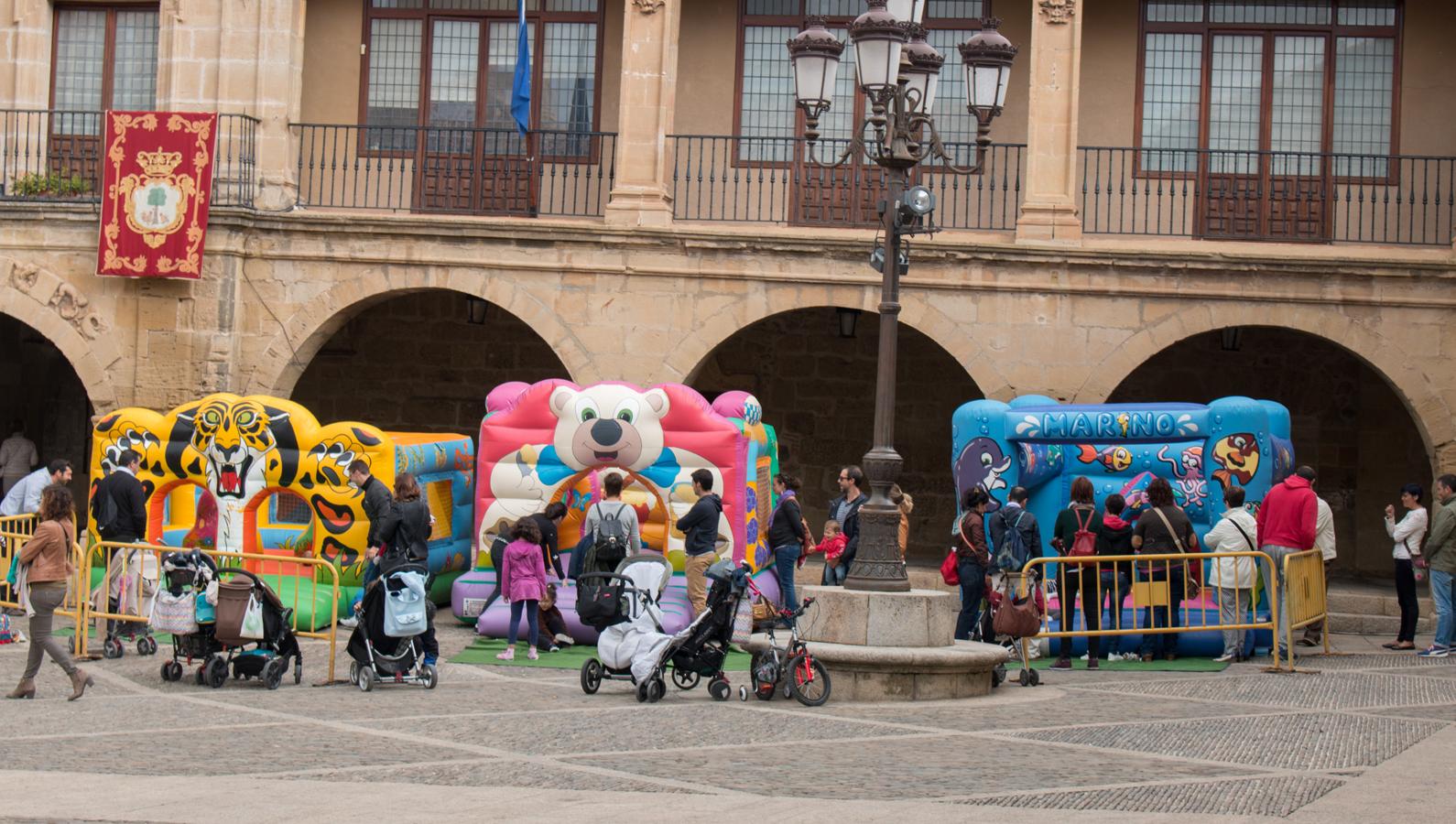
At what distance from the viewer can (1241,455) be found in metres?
16.0

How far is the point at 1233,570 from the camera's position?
47.4 feet

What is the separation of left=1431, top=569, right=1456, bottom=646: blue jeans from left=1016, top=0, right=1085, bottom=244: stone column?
5.15 meters

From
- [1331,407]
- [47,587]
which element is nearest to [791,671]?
[47,587]

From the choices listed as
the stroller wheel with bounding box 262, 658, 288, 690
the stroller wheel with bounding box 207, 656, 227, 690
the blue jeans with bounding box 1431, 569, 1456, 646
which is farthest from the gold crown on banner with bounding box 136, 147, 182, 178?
the blue jeans with bounding box 1431, 569, 1456, 646

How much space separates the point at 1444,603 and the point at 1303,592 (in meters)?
1.69

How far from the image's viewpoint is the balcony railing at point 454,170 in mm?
20484

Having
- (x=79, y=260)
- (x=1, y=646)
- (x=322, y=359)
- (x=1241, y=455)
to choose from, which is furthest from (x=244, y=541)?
(x=1241, y=455)

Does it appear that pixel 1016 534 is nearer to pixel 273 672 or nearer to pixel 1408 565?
pixel 1408 565

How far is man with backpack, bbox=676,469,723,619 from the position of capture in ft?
49.0

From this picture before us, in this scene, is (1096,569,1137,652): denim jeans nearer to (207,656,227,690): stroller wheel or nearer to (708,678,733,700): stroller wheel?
(708,678,733,700): stroller wheel

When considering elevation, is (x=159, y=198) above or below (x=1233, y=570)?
above

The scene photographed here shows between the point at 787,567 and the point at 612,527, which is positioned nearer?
the point at 612,527

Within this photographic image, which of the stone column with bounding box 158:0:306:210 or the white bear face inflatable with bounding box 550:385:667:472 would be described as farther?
the stone column with bounding box 158:0:306:210

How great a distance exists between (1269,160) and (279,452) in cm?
1035
